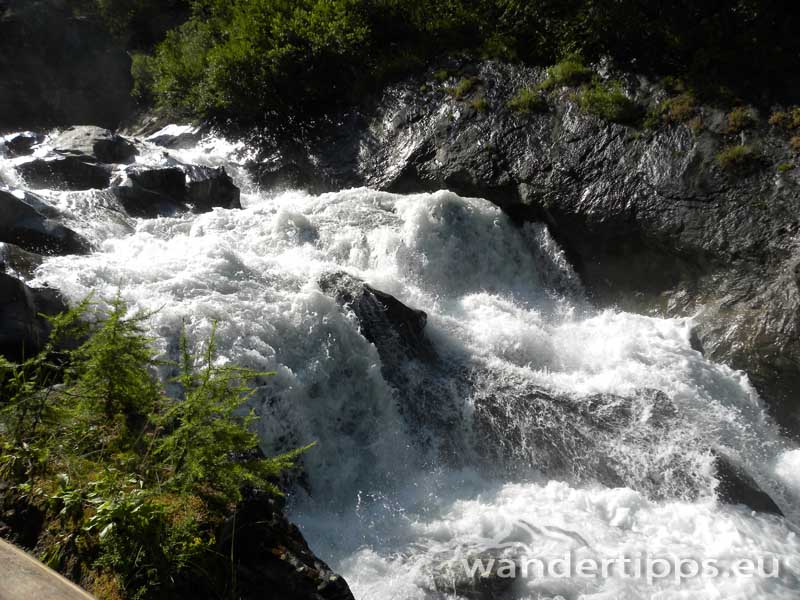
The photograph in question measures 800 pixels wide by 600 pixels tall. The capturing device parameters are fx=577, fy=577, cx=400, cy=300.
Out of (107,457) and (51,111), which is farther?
(51,111)

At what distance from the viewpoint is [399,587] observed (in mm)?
5195

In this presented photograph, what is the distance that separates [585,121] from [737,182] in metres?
3.10

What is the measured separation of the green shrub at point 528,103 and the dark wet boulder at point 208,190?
6.25 m

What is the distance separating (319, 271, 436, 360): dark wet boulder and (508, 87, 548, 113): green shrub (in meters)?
6.31

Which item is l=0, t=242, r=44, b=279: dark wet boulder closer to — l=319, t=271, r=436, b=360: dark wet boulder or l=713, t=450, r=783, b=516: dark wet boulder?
l=319, t=271, r=436, b=360: dark wet boulder

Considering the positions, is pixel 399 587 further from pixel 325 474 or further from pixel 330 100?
pixel 330 100

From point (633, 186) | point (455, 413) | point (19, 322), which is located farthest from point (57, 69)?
point (455, 413)

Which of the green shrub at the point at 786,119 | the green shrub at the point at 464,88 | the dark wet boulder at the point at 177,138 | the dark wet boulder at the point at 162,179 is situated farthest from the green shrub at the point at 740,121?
the dark wet boulder at the point at 177,138

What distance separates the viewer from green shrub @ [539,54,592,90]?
40.5 ft

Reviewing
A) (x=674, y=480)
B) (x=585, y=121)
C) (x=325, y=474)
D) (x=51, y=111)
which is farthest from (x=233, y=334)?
(x=51, y=111)

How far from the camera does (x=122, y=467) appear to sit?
11.6ft

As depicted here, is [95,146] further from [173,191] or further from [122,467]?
[122,467]

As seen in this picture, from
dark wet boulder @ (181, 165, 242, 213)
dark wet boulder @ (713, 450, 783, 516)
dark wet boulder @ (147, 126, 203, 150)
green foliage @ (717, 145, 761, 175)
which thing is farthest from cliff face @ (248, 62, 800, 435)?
dark wet boulder @ (147, 126, 203, 150)

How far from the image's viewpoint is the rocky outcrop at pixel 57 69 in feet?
56.9
